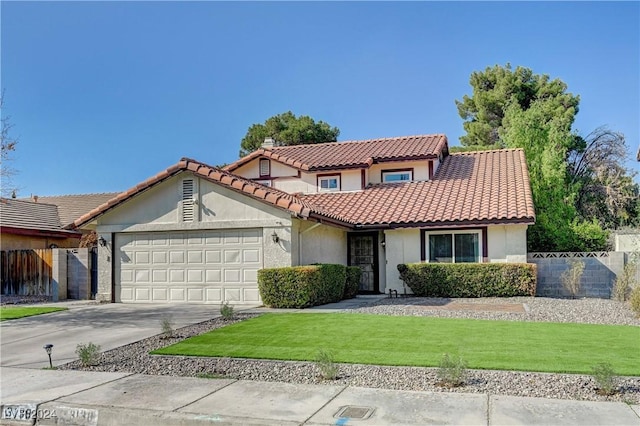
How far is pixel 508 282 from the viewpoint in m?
18.0

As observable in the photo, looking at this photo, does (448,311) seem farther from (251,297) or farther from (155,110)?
(155,110)

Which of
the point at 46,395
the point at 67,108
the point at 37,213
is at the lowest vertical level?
the point at 46,395

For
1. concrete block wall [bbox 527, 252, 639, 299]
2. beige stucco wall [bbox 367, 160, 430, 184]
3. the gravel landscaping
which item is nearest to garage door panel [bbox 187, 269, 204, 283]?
the gravel landscaping

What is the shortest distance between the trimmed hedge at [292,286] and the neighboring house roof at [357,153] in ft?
26.4

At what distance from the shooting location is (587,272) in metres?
18.3

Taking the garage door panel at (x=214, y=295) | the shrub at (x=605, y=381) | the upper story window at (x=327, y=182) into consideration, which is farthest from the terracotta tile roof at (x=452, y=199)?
the shrub at (x=605, y=381)

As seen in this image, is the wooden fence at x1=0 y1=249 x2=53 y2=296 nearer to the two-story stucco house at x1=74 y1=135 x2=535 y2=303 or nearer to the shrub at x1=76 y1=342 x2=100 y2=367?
the two-story stucco house at x1=74 y1=135 x2=535 y2=303

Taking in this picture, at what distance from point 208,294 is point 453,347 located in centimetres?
963

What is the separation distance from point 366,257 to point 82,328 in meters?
11.4

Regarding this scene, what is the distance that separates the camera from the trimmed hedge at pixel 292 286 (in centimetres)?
1502

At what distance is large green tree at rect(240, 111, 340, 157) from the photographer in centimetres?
4247

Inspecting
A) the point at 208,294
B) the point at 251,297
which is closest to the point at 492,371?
the point at 251,297

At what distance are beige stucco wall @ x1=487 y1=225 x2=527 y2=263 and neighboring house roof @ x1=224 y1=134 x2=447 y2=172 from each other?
15.6 feet

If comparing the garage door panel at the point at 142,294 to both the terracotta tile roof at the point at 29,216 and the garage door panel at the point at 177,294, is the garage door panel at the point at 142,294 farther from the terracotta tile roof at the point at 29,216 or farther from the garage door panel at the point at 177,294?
the terracotta tile roof at the point at 29,216
